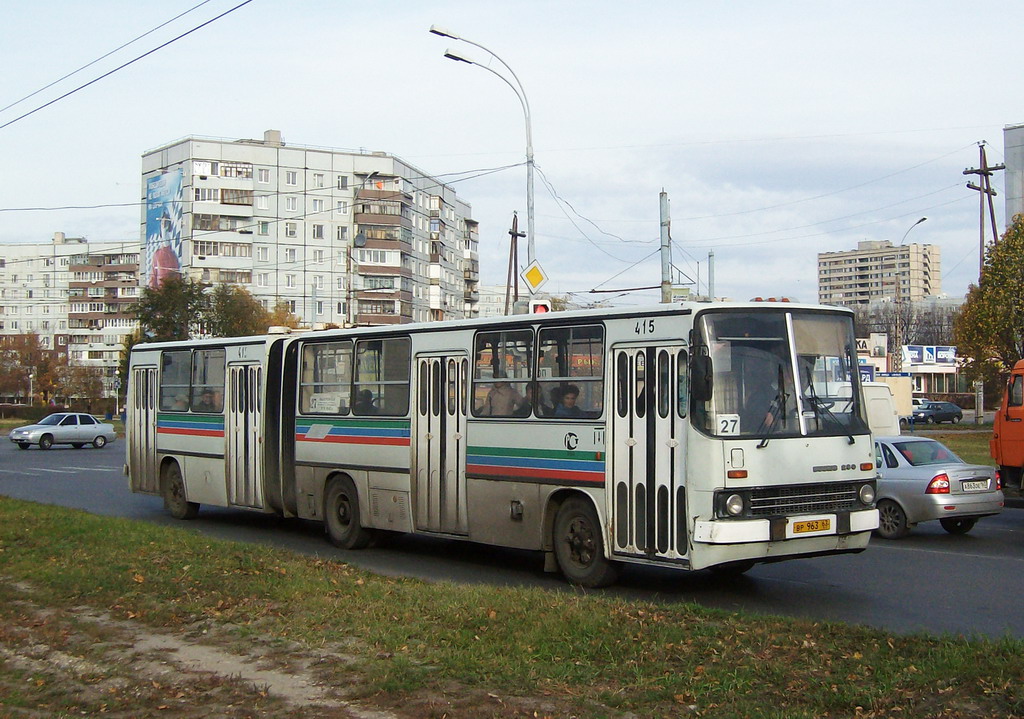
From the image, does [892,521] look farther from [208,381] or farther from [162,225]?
[162,225]

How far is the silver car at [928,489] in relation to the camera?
15719 mm

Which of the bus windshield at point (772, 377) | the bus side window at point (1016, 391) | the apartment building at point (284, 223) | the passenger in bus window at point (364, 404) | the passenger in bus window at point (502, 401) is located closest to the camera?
the bus windshield at point (772, 377)

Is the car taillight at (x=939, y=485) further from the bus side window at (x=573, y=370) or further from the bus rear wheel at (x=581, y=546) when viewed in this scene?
the bus side window at (x=573, y=370)

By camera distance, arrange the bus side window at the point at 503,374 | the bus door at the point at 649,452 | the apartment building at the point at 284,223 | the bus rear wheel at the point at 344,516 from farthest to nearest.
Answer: the apartment building at the point at 284,223
the bus rear wheel at the point at 344,516
the bus side window at the point at 503,374
the bus door at the point at 649,452

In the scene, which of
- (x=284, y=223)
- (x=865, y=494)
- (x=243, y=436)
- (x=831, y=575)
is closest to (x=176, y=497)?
(x=243, y=436)

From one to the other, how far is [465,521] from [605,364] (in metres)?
2.94

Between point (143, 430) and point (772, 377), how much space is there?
43.8ft

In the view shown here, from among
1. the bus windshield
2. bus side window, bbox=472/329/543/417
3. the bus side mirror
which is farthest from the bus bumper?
bus side window, bbox=472/329/543/417

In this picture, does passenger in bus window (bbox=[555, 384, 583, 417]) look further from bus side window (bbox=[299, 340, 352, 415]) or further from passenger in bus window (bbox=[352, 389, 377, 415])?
bus side window (bbox=[299, 340, 352, 415])

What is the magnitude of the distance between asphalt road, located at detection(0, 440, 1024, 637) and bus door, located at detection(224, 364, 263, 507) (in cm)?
66

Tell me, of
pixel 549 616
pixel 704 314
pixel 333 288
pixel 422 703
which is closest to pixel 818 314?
pixel 704 314

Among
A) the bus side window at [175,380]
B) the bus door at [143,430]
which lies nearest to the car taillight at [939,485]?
the bus side window at [175,380]

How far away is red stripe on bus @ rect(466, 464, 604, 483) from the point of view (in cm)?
1152

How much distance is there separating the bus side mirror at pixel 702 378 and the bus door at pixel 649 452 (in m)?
0.21
